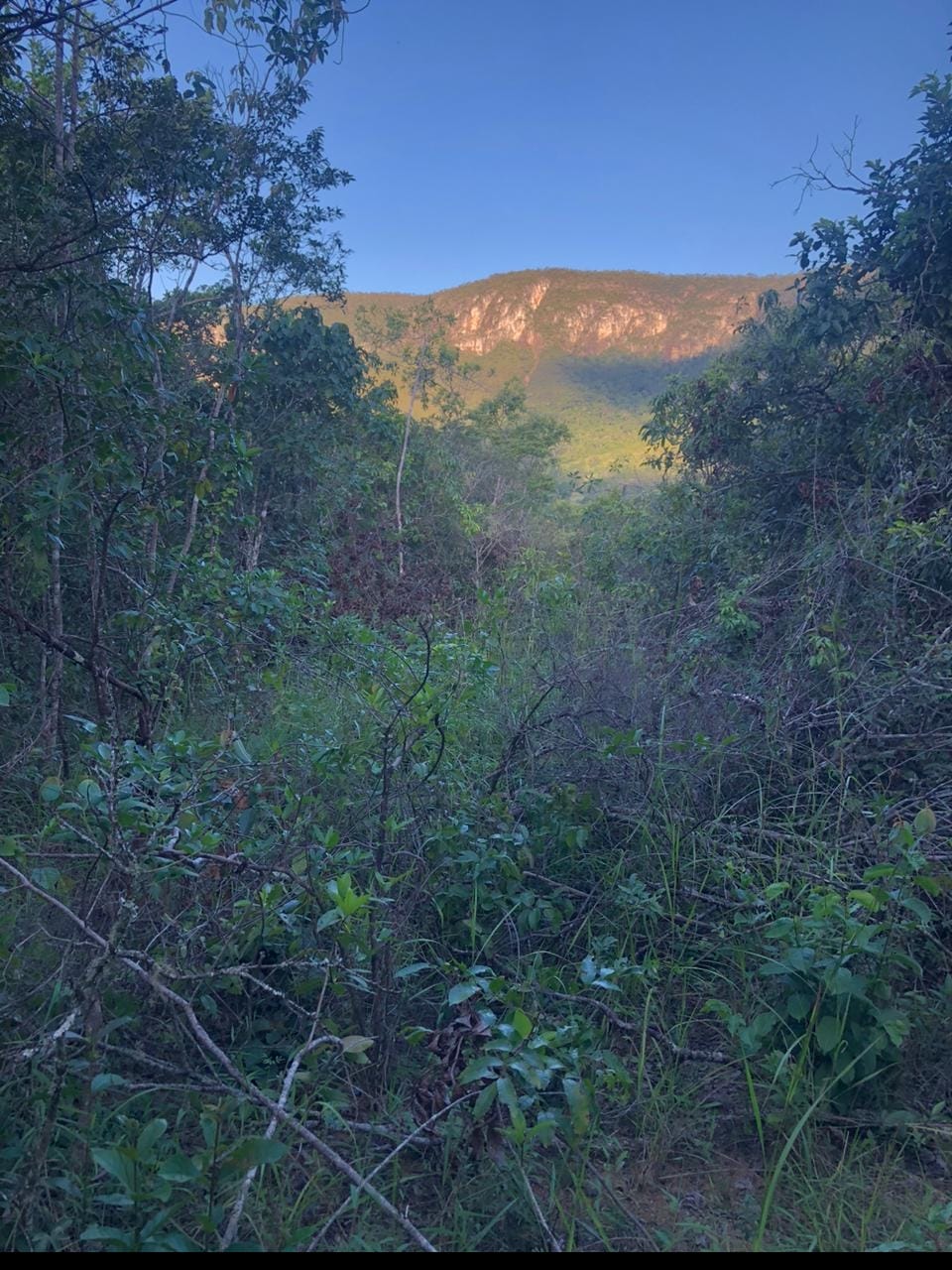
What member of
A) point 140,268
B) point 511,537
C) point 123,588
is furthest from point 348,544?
point 123,588

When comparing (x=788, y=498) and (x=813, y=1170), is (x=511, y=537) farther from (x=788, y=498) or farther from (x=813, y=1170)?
(x=813, y=1170)

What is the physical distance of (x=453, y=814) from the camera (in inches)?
116

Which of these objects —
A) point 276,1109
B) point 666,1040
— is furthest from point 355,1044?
point 666,1040

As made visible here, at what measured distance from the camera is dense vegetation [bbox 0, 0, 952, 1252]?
181 centimetres

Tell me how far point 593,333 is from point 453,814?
2539cm

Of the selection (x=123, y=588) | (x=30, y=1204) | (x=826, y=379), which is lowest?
(x=30, y=1204)

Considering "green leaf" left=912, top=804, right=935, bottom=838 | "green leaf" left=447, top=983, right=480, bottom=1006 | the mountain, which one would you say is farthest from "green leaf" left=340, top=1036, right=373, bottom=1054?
the mountain

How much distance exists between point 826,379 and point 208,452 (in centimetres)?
383

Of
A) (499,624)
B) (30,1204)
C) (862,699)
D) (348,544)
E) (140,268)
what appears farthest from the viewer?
(348,544)

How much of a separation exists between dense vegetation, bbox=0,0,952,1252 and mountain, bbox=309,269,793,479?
13.1 m

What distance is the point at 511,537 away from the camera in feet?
37.1

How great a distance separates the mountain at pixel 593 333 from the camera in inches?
830

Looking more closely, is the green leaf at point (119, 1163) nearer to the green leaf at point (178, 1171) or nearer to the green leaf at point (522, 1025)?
the green leaf at point (178, 1171)

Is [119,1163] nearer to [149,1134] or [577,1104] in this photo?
[149,1134]
